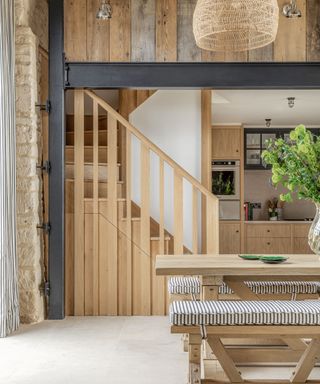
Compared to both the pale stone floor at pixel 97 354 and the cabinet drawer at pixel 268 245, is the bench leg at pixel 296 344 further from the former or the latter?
the cabinet drawer at pixel 268 245

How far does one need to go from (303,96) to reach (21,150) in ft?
12.1

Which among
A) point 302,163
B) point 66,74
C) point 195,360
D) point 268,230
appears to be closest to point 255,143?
point 268,230

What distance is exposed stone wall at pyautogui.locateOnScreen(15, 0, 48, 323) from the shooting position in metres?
5.07

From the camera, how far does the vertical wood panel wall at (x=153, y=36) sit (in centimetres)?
533

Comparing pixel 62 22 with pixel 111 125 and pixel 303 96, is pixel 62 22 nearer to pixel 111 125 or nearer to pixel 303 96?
pixel 111 125

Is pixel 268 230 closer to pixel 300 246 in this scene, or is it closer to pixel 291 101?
pixel 300 246

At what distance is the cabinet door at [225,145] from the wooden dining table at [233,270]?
17.9 ft

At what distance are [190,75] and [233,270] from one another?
2474 millimetres

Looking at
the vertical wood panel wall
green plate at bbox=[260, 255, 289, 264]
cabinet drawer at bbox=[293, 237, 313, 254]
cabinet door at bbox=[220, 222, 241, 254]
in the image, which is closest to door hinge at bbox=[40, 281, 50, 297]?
the vertical wood panel wall

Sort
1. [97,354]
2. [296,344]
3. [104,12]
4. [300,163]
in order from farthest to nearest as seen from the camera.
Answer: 1. [104,12]
2. [97,354]
3. [296,344]
4. [300,163]

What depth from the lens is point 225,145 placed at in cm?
935

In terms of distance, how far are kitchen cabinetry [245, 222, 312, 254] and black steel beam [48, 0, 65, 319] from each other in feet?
15.0

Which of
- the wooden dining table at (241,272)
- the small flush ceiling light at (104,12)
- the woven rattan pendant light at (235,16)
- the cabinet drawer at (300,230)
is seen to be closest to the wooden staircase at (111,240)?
the small flush ceiling light at (104,12)

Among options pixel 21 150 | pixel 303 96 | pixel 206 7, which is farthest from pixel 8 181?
pixel 303 96
